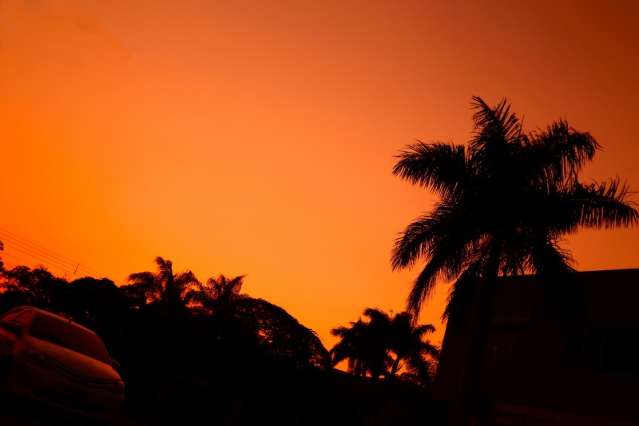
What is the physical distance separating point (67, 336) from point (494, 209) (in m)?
10.3

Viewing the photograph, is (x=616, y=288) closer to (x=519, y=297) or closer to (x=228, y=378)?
(x=519, y=297)

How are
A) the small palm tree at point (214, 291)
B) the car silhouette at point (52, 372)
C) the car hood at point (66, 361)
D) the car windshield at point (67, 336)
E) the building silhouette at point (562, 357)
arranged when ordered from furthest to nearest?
the small palm tree at point (214, 291) < the building silhouette at point (562, 357) < the car windshield at point (67, 336) < the car hood at point (66, 361) < the car silhouette at point (52, 372)

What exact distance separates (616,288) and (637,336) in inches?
61.2

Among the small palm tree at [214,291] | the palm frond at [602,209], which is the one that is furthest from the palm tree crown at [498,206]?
the small palm tree at [214,291]

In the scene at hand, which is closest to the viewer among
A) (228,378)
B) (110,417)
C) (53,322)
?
(110,417)

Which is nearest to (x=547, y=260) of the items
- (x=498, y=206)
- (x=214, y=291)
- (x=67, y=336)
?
(x=498, y=206)

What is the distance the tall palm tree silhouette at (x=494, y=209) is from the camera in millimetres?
13953

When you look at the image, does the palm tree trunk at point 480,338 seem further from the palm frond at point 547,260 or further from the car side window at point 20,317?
the car side window at point 20,317

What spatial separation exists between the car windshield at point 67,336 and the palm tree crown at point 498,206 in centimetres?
817

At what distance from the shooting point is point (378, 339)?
41.8 metres

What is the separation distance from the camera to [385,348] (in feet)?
137

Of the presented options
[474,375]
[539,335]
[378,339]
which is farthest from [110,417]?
[378,339]

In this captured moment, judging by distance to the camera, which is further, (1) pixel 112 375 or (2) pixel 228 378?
(2) pixel 228 378

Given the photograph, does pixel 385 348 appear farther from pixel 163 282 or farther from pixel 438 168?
pixel 438 168
